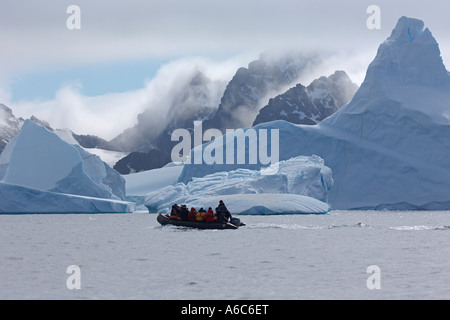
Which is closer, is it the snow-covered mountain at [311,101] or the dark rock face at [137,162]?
the snow-covered mountain at [311,101]

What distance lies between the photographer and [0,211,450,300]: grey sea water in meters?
15.6

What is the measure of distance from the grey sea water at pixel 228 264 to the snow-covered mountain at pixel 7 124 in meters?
158

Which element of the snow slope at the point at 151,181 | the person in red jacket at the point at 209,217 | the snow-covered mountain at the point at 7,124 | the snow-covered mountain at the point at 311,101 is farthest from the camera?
the snow-covered mountain at the point at 7,124

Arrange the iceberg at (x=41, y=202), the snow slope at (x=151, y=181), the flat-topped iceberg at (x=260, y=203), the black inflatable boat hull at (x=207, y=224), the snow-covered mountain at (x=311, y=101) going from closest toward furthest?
the black inflatable boat hull at (x=207, y=224) → the flat-topped iceberg at (x=260, y=203) → the iceberg at (x=41, y=202) → the snow slope at (x=151, y=181) → the snow-covered mountain at (x=311, y=101)

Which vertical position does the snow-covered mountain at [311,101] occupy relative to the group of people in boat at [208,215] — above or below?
above

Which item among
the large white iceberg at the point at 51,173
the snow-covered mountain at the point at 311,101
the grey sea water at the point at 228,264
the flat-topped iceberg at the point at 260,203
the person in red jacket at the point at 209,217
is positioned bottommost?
the grey sea water at the point at 228,264

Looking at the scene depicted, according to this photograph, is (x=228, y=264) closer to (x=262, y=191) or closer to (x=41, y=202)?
(x=262, y=191)

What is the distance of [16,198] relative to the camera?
50.2 metres

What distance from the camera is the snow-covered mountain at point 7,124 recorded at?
18312cm

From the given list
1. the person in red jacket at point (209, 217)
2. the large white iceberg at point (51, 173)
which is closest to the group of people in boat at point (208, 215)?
the person in red jacket at point (209, 217)

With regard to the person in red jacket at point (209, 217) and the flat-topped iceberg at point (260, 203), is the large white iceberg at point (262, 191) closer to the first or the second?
the flat-topped iceberg at point (260, 203)
